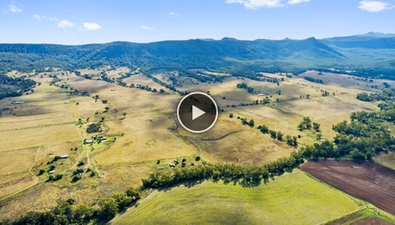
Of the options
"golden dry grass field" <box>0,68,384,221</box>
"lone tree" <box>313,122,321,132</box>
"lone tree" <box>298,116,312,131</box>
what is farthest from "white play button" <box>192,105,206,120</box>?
A: "lone tree" <box>313,122,321,132</box>

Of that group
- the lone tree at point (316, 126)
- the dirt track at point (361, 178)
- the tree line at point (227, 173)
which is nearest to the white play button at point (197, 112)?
the tree line at point (227, 173)

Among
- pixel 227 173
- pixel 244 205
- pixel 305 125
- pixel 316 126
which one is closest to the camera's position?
pixel 244 205

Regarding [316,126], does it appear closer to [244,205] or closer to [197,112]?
[244,205]

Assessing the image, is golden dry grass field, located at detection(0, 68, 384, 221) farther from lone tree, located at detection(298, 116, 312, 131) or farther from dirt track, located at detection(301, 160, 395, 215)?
dirt track, located at detection(301, 160, 395, 215)

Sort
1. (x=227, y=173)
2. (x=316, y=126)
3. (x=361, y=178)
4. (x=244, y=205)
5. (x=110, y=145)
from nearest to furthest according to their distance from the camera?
(x=244, y=205)
(x=227, y=173)
(x=361, y=178)
(x=110, y=145)
(x=316, y=126)

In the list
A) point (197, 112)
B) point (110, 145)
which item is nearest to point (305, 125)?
point (197, 112)

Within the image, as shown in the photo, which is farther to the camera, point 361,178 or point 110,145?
point 110,145
